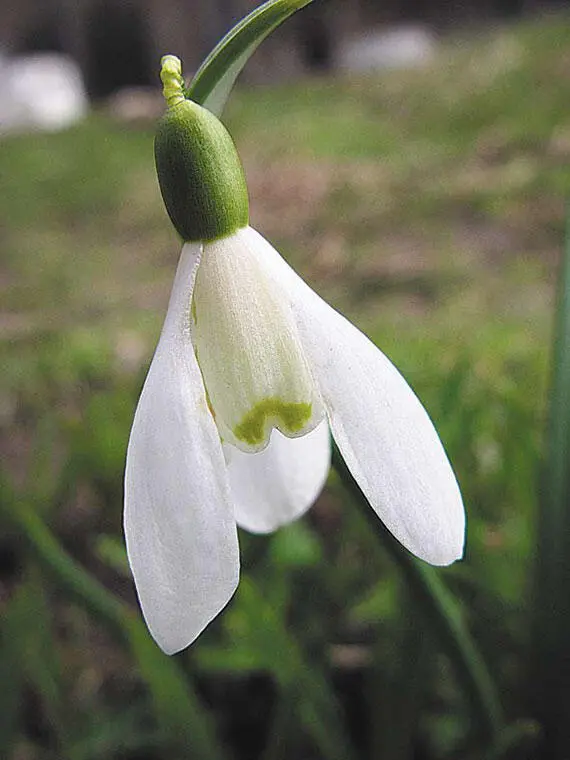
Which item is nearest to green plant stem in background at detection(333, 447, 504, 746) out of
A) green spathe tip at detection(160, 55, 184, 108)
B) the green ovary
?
the green ovary

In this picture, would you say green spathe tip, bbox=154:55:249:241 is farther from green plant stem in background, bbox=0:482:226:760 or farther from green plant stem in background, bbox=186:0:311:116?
green plant stem in background, bbox=0:482:226:760

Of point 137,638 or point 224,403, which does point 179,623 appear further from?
point 137,638

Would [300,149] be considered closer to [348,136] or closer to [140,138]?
[348,136]

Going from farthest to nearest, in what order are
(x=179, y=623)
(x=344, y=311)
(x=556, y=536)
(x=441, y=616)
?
1. (x=344, y=311)
2. (x=556, y=536)
3. (x=441, y=616)
4. (x=179, y=623)

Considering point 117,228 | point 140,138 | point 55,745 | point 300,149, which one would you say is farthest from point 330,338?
point 140,138

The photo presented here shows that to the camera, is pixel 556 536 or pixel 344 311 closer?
pixel 556 536

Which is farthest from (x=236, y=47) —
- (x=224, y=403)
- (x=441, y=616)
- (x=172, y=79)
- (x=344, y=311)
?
(x=344, y=311)

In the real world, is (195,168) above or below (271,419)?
above
